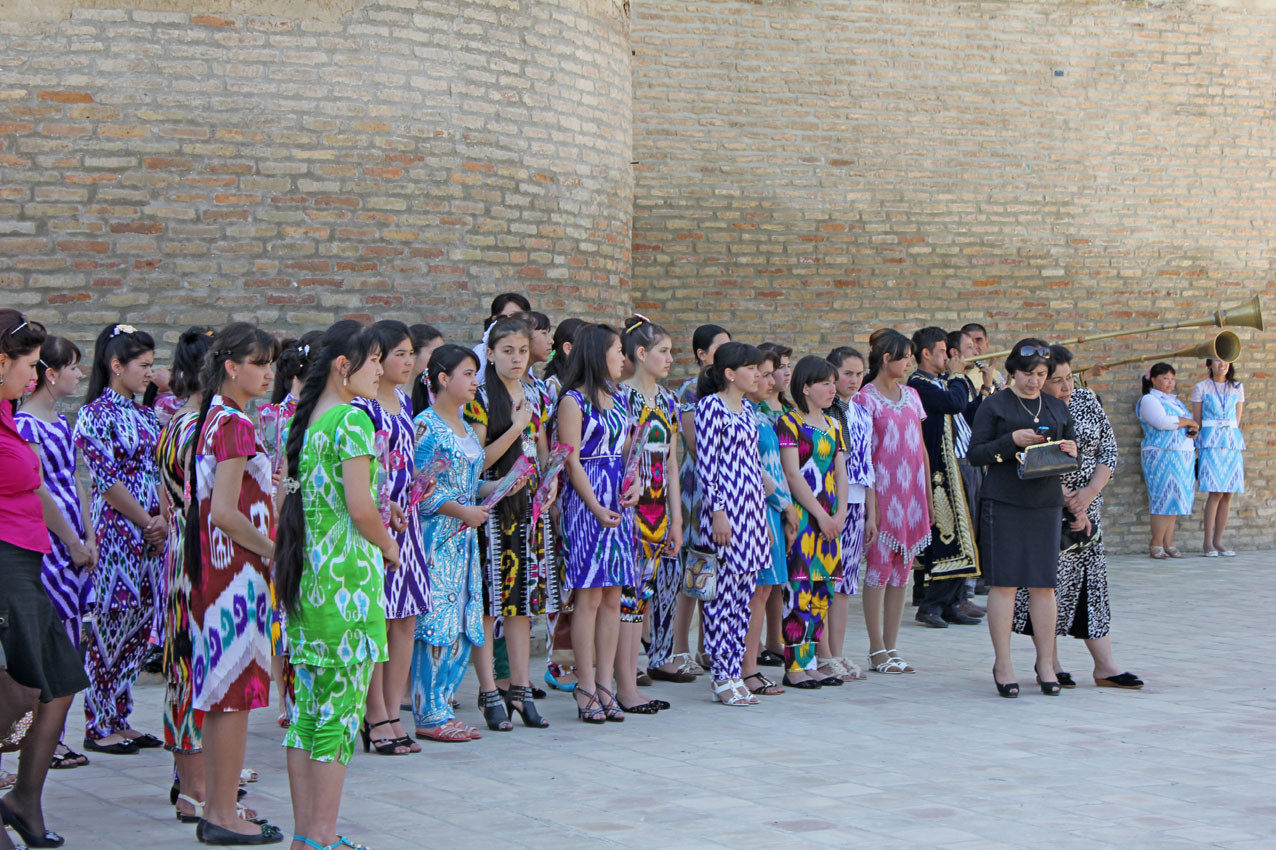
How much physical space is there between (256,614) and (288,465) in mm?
566

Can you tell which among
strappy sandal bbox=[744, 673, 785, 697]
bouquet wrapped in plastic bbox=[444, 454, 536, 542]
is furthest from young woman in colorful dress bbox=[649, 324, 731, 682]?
bouquet wrapped in plastic bbox=[444, 454, 536, 542]

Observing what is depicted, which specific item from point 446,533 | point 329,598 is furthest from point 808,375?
point 329,598

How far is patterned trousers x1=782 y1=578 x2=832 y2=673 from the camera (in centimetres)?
735

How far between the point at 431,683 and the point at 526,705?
0.47 meters

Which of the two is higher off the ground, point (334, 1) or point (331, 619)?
point (334, 1)

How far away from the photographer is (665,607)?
764 cm

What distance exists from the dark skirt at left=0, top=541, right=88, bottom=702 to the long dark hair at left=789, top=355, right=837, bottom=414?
3.98m

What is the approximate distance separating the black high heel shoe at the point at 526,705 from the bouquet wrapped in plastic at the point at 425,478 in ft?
3.37

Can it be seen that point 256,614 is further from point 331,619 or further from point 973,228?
point 973,228

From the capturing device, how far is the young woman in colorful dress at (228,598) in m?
4.56

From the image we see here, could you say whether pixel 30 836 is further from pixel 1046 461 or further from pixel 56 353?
pixel 1046 461

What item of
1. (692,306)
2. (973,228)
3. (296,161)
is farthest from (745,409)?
(973,228)

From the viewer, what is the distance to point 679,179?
11.9 metres

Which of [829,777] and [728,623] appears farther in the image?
[728,623]
